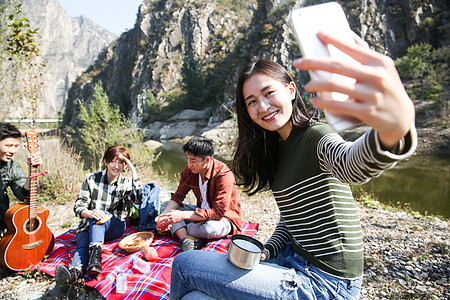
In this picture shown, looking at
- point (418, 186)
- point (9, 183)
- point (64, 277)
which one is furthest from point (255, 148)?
point (418, 186)

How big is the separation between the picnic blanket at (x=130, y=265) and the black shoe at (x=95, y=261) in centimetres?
7

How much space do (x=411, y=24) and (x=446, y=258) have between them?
1136 inches

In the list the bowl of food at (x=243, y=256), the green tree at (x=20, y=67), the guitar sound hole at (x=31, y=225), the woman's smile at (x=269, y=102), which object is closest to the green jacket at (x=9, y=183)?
the guitar sound hole at (x=31, y=225)

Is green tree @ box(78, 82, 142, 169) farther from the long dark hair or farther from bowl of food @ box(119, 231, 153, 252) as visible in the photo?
the long dark hair

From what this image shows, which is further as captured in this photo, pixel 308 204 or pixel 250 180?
pixel 250 180

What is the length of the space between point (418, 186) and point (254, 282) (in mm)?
8986

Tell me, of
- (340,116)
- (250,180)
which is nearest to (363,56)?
(340,116)

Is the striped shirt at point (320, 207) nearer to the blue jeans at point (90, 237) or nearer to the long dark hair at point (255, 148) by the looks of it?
the long dark hair at point (255, 148)

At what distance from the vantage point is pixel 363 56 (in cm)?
54

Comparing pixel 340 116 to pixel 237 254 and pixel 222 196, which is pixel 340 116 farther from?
pixel 222 196

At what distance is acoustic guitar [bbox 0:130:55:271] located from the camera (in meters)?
2.61

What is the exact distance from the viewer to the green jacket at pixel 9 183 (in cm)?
297

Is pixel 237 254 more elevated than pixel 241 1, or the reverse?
pixel 241 1

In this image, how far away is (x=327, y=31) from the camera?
1.94 ft
